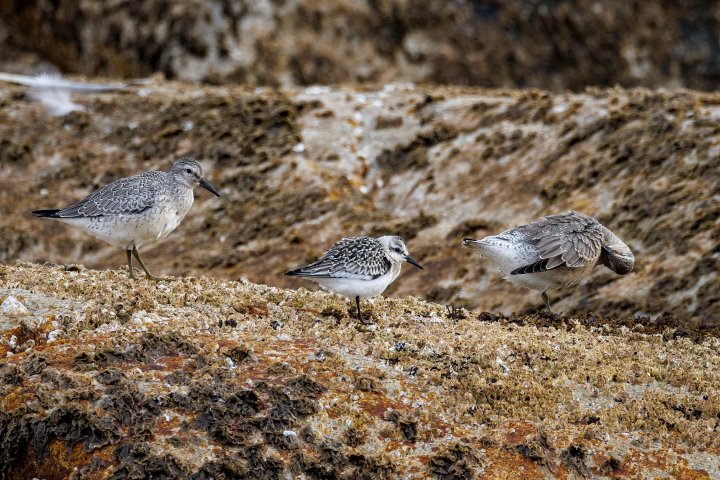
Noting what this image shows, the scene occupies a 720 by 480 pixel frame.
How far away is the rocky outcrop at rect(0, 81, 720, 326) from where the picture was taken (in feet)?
53.1

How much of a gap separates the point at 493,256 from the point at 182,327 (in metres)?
4.43

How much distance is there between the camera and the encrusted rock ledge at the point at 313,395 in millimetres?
9500

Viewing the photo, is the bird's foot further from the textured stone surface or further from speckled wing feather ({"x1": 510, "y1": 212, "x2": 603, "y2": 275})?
the textured stone surface

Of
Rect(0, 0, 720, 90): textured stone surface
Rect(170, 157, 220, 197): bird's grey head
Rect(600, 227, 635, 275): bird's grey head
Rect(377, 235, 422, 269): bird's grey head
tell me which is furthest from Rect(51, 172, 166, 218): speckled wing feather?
Rect(0, 0, 720, 90): textured stone surface

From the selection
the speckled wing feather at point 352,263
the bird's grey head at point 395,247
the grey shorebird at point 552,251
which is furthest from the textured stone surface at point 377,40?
the speckled wing feather at point 352,263

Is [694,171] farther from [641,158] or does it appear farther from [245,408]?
[245,408]

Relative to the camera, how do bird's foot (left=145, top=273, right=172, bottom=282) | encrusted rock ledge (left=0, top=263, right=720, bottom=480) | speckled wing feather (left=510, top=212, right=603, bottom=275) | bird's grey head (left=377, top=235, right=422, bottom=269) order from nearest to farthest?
encrusted rock ledge (left=0, top=263, right=720, bottom=480) < bird's grey head (left=377, top=235, right=422, bottom=269) < bird's foot (left=145, top=273, right=172, bottom=282) < speckled wing feather (left=510, top=212, right=603, bottom=275)

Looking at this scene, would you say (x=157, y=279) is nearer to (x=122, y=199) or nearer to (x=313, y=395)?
(x=122, y=199)

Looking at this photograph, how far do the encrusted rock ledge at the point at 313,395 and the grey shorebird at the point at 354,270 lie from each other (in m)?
0.36

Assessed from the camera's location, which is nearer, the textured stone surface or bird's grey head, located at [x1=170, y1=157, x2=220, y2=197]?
bird's grey head, located at [x1=170, y1=157, x2=220, y2=197]

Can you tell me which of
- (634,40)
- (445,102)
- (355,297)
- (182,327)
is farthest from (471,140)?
(634,40)

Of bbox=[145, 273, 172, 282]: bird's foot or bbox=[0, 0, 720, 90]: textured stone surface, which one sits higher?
bbox=[145, 273, 172, 282]: bird's foot

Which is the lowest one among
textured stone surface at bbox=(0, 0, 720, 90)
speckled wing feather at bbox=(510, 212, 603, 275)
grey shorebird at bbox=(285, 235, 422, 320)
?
textured stone surface at bbox=(0, 0, 720, 90)

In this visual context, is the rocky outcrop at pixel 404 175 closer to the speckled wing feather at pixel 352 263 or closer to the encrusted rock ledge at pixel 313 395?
the speckled wing feather at pixel 352 263
